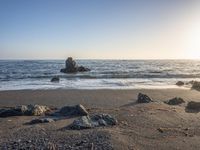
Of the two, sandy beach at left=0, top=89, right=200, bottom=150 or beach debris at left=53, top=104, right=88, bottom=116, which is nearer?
sandy beach at left=0, top=89, right=200, bottom=150

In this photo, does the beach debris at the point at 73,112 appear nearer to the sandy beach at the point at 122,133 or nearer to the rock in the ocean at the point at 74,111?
the rock in the ocean at the point at 74,111

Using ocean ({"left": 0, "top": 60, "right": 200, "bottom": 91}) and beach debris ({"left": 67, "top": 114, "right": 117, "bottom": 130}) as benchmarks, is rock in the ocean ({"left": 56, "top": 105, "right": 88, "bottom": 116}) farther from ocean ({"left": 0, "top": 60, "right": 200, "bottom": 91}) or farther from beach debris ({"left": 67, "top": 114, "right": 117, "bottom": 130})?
ocean ({"left": 0, "top": 60, "right": 200, "bottom": 91})

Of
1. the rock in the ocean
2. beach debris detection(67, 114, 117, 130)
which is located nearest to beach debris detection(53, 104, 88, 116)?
the rock in the ocean

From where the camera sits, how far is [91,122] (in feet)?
35.9

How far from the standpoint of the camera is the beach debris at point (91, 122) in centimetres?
1056

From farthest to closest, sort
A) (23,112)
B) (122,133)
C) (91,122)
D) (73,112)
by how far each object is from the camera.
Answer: (23,112) → (73,112) → (91,122) → (122,133)

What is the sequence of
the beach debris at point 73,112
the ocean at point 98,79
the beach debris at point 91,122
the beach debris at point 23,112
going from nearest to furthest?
the beach debris at point 91,122 < the beach debris at point 73,112 < the beach debris at point 23,112 < the ocean at point 98,79

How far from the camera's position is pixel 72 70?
6234cm

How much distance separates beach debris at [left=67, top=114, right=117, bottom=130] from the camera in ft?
34.7

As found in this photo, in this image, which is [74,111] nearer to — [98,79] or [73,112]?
[73,112]

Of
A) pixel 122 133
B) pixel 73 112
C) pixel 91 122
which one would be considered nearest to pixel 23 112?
pixel 73 112

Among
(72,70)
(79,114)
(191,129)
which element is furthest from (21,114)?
(72,70)

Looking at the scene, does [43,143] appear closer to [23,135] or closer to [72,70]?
[23,135]

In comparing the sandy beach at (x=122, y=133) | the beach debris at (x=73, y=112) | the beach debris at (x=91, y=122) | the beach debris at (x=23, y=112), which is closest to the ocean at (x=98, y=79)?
the beach debris at (x=23, y=112)
